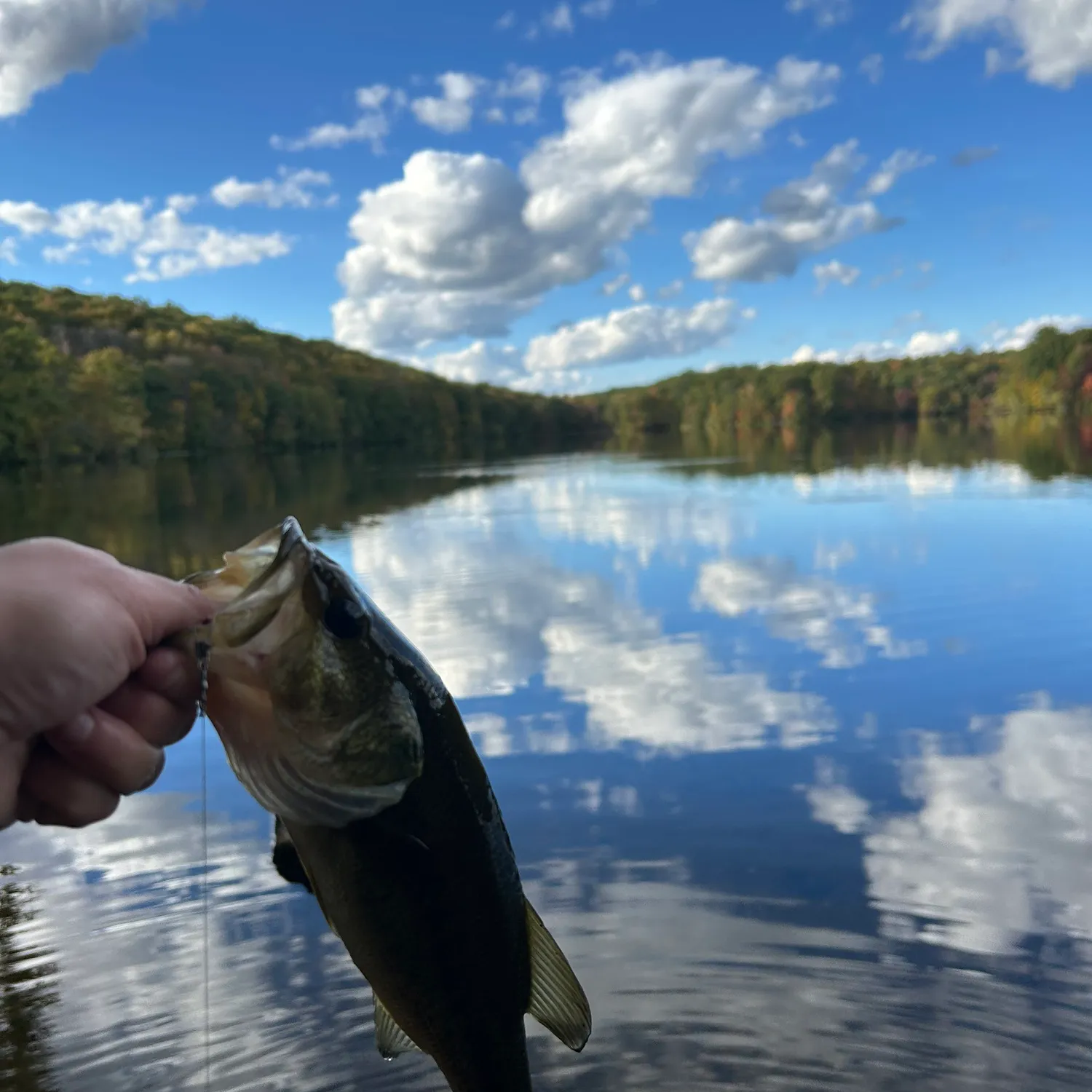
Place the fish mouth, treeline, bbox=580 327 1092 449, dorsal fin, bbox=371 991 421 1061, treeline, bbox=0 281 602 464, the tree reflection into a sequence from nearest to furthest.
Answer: the fish mouth < dorsal fin, bbox=371 991 421 1061 < the tree reflection < treeline, bbox=0 281 602 464 < treeline, bbox=580 327 1092 449

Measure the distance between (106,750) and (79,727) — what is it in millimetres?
95

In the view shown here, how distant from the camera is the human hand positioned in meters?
2.29

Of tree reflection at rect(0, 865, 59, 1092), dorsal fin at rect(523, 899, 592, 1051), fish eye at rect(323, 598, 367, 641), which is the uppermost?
fish eye at rect(323, 598, 367, 641)

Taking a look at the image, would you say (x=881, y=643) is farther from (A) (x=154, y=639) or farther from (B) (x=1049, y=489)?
(B) (x=1049, y=489)

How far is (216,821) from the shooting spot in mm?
7863

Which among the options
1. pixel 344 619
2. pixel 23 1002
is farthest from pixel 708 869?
pixel 344 619

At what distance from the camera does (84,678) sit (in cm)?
236

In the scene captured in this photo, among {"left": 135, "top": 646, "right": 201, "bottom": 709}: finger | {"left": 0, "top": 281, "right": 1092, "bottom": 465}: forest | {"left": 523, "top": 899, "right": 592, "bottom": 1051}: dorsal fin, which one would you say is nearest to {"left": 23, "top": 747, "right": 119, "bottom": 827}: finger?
{"left": 135, "top": 646, "right": 201, "bottom": 709}: finger

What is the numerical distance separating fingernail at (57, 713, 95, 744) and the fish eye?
2.72ft

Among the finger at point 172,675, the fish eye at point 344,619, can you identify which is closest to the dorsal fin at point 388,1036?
the finger at point 172,675

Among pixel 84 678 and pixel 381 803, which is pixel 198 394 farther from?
pixel 381 803

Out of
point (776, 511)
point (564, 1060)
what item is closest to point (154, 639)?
point (564, 1060)

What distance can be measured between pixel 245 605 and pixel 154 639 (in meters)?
0.45

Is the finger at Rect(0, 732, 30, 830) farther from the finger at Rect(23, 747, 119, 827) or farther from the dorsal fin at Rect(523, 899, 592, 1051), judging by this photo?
the dorsal fin at Rect(523, 899, 592, 1051)
